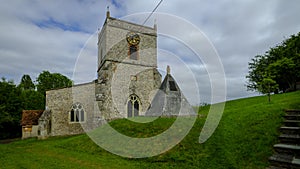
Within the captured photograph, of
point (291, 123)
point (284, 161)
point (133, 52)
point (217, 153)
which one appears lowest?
point (217, 153)

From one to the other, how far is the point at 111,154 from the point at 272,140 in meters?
5.83

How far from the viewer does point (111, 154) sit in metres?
7.63

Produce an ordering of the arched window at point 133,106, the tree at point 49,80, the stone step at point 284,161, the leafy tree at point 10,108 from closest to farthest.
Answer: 1. the stone step at point 284,161
2. the arched window at point 133,106
3. the leafy tree at point 10,108
4. the tree at point 49,80

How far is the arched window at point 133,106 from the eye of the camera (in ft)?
62.8

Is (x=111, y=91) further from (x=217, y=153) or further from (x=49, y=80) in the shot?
(x=49, y=80)

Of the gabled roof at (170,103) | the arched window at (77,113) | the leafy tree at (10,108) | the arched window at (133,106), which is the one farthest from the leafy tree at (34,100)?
the gabled roof at (170,103)

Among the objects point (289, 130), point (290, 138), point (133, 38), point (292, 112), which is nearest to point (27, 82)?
point (133, 38)

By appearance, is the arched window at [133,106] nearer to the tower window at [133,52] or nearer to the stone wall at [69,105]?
the stone wall at [69,105]

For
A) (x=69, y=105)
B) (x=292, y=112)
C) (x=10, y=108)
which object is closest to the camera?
(x=292, y=112)

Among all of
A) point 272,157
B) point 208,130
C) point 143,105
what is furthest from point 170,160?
point 143,105

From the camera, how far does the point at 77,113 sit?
1862cm

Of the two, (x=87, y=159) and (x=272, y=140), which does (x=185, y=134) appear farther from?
(x=87, y=159)

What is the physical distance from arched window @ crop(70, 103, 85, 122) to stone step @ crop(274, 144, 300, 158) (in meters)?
16.9

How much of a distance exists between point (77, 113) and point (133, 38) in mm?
9834
